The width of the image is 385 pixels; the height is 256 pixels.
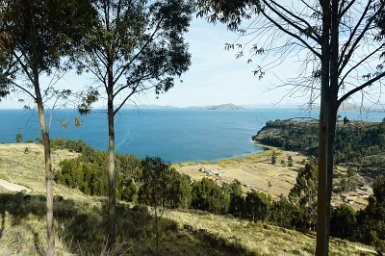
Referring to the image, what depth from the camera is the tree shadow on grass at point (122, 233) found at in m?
12.0

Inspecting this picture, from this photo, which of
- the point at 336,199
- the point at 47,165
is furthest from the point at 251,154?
the point at 47,165

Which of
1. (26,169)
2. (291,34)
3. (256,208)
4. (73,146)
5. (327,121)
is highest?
(291,34)

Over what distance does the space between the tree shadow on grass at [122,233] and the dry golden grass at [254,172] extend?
271 ft

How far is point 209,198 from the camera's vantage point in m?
56.0

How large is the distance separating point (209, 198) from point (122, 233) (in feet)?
141

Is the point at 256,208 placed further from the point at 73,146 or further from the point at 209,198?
the point at 73,146

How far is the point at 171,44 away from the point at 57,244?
8698 mm

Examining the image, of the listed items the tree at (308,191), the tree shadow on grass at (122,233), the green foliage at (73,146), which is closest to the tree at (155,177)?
the tree shadow on grass at (122,233)

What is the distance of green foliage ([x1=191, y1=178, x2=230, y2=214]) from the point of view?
2180 inches

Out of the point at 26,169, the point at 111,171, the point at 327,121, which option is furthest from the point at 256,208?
the point at 327,121

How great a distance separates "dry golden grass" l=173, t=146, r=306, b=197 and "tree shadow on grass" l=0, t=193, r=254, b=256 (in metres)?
82.6

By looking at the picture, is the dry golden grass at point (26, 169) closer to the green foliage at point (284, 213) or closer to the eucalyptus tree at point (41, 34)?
the eucalyptus tree at point (41, 34)

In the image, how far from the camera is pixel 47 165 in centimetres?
892

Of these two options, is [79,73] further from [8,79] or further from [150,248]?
[150,248]
